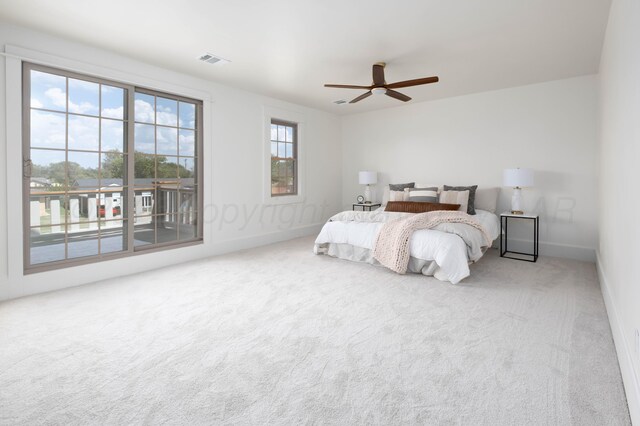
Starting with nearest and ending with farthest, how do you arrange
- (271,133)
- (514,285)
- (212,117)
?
(514,285), (212,117), (271,133)

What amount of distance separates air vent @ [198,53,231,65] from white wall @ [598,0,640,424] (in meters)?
3.61

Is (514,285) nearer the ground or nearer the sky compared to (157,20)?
nearer the ground

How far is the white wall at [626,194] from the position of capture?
173cm

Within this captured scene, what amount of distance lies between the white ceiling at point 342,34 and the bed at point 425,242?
1.93m

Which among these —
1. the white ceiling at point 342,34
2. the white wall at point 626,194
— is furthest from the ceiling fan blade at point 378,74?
the white wall at point 626,194

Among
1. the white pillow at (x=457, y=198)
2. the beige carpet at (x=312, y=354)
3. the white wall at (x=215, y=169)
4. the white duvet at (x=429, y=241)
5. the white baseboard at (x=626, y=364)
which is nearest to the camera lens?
the white baseboard at (x=626, y=364)

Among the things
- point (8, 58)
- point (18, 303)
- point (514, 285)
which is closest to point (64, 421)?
point (18, 303)

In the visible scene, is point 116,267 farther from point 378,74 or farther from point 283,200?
point 378,74

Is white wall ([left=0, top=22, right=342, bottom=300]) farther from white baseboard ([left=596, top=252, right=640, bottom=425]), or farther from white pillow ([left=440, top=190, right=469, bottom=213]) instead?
white baseboard ([left=596, top=252, right=640, bottom=425])

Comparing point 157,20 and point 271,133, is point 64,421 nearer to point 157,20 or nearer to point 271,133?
point 157,20

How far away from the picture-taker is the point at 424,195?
17.9ft

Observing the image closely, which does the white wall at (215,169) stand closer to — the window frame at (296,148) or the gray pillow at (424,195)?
the window frame at (296,148)

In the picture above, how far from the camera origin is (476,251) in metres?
3.95

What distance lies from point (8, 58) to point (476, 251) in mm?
5025
